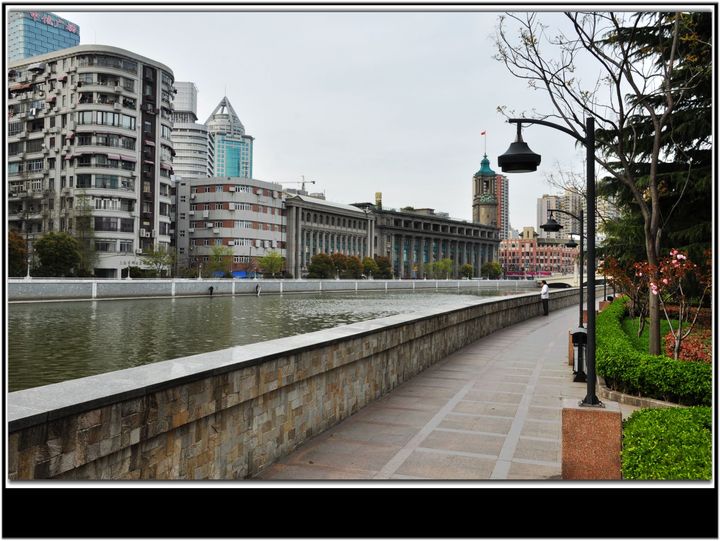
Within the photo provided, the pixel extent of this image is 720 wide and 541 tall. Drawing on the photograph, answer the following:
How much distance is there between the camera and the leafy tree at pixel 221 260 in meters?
76.1

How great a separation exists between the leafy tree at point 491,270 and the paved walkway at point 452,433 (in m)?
151

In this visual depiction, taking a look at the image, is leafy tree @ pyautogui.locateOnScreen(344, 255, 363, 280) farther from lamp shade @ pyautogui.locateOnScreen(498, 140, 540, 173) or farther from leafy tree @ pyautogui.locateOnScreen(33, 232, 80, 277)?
lamp shade @ pyautogui.locateOnScreen(498, 140, 540, 173)

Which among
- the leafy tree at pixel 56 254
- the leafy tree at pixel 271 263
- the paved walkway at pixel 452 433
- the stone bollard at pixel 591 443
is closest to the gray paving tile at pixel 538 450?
the paved walkway at pixel 452 433

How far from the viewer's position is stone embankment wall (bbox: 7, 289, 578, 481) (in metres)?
3.50

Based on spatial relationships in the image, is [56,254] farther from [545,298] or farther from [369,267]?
[369,267]

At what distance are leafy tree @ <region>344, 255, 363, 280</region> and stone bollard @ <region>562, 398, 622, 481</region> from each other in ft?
304

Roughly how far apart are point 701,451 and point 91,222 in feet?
205

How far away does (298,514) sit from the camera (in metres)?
3.83

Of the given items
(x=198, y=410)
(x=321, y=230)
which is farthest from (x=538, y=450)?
(x=321, y=230)

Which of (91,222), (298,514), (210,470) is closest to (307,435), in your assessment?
(210,470)

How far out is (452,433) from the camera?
715 cm

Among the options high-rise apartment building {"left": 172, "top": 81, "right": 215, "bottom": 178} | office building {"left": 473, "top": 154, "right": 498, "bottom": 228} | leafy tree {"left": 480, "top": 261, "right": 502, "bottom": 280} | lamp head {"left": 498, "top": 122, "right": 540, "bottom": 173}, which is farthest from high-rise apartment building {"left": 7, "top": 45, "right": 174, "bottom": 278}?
office building {"left": 473, "top": 154, "right": 498, "bottom": 228}

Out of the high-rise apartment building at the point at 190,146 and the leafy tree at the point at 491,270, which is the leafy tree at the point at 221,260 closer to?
the high-rise apartment building at the point at 190,146

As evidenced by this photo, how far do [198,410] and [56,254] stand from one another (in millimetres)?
47776
